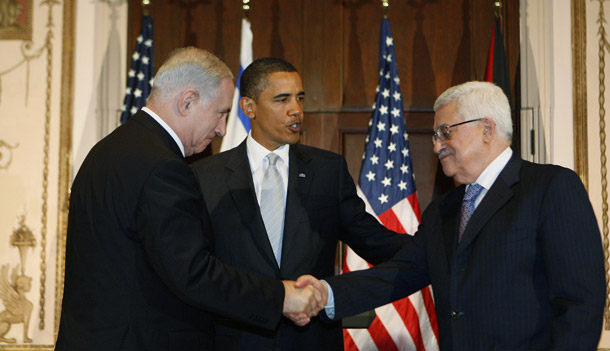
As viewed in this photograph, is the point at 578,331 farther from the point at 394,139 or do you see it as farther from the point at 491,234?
the point at 394,139

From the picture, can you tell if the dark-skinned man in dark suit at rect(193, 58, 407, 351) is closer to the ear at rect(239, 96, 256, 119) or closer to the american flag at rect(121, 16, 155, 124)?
the ear at rect(239, 96, 256, 119)

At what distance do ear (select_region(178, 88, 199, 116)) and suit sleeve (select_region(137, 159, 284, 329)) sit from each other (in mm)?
258

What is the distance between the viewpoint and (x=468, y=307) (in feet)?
7.66

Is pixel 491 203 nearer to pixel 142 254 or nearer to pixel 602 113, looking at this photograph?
pixel 142 254

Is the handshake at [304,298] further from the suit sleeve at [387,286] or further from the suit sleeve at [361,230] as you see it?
the suit sleeve at [361,230]

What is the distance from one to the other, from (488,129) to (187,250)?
1.15 m

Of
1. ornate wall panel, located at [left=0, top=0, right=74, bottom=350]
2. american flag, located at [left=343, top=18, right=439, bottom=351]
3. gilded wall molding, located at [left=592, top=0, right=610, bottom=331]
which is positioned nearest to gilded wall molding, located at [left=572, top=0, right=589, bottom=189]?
gilded wall molding, located at [left=592, top=0, right=610, bottom=331]

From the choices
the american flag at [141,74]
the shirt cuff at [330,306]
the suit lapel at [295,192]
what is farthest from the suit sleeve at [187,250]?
the american flag at [141,74]

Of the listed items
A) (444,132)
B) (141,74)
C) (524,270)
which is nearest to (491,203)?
(524,270)

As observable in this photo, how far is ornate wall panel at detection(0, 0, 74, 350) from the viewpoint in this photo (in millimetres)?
4918

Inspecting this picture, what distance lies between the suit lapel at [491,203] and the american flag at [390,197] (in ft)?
7.09

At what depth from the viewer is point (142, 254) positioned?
2.33m

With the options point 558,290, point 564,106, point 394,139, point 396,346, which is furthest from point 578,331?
point 564,106

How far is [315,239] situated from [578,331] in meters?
1.33
